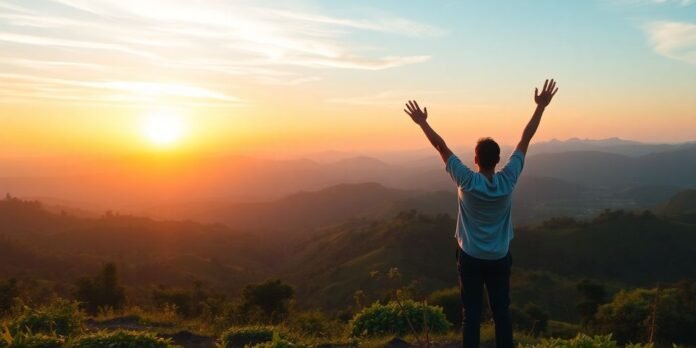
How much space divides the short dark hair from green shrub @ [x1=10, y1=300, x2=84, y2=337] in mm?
6839

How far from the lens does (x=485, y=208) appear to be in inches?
176

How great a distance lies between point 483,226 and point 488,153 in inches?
26.2

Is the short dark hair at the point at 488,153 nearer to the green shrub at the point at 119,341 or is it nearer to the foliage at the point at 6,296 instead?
the green shrub at the point at 119,341

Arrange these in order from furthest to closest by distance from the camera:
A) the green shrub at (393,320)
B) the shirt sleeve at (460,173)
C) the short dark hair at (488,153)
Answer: the green shrub at (393,320), the short dark hair at (488,153), the shirt sleeve at (460,173)

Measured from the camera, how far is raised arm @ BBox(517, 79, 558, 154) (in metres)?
4.84

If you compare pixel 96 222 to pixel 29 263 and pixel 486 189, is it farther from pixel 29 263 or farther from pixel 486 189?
pixel 486 189

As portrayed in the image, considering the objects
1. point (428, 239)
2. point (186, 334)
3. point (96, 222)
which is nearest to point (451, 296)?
point (186, 334)

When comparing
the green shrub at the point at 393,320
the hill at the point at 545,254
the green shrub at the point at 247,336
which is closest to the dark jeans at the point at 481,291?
the green shrub at the point at 247,336

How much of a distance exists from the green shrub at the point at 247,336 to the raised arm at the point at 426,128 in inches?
185

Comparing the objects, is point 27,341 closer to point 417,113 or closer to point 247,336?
point 247,336

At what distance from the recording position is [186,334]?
927 cm

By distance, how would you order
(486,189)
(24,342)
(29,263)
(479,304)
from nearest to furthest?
(486,189) → (479,304) → (24,342) → (29,263)

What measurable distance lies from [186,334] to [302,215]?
191 m

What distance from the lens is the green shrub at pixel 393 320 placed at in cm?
907
